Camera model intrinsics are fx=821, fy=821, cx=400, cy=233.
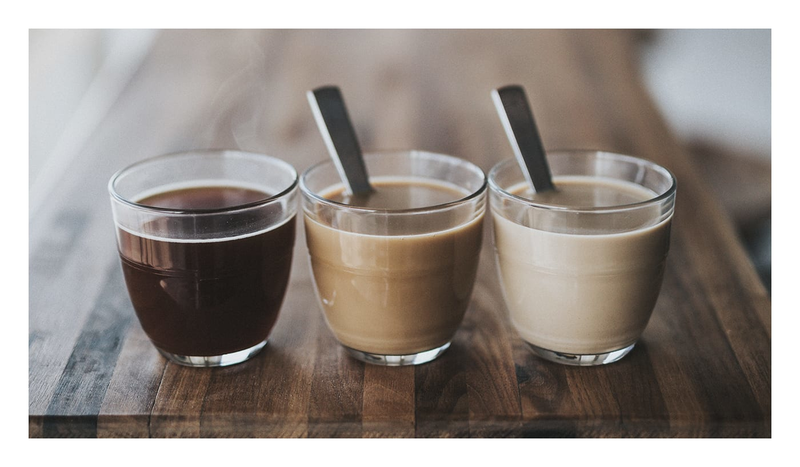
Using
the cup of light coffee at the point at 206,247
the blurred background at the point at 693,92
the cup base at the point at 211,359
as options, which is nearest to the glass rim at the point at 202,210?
the cup of light coffee at the point at 206,247

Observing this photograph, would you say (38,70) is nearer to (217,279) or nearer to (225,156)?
(225,156)

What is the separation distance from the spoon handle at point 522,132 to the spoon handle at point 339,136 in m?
0.20

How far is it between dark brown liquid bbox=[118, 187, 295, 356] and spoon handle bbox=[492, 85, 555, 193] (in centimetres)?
30

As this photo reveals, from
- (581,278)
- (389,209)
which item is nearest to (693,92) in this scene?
(581,278)

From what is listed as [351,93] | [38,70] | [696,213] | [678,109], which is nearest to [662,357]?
[696,213]

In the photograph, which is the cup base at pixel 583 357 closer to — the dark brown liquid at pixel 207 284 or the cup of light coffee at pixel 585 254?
the cup of light coffee at pixel 585 254

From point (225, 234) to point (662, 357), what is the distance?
59 centimetres

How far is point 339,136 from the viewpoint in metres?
1.07

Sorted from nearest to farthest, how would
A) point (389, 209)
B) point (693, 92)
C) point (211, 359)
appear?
1. point (389, 209)
2. point (211, 359)
3. point (693, 92)

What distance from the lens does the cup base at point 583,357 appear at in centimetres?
105

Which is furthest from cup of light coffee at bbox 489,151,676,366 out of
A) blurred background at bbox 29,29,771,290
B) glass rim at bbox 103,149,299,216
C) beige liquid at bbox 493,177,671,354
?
blurred background at bbox 29,29,771,290

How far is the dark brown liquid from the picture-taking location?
972 mm

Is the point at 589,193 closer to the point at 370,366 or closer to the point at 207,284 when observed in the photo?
the point at 370,366

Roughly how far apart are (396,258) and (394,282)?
0.03 meters
